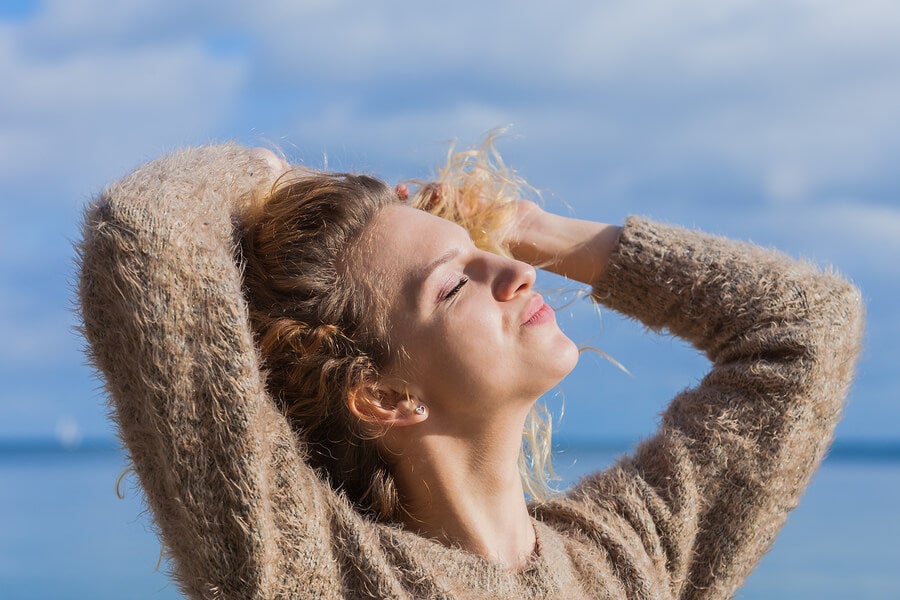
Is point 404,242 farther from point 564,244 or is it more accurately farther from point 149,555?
point 149,555

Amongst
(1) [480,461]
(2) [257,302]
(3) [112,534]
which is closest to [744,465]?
(1) [480,461]

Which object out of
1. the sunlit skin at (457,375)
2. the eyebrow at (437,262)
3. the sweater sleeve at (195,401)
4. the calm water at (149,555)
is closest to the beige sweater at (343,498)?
the sweater sleeve at (195,401)

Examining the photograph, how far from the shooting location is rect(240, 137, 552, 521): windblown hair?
6.88ft

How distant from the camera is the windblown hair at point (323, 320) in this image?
6.88 feet

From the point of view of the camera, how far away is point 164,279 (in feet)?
5.66

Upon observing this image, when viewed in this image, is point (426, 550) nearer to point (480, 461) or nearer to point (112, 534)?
point (480, 461)

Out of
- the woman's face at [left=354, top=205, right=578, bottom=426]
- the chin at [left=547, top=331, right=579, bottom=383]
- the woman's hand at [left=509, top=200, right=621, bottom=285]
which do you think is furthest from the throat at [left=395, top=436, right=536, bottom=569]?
the woman's hand at [left=509, top=200, right=621, bottom=285]

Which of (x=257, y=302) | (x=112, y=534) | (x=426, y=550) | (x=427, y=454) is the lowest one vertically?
(x=112, y=534)

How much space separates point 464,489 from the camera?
2123 mm

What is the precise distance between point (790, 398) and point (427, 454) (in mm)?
874

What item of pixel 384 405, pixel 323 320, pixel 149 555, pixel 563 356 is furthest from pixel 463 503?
pixel 149 555

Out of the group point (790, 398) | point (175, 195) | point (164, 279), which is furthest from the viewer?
point (790, 398)

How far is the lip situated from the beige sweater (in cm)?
46

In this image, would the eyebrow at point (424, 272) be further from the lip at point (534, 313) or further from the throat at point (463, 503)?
the throat at point (463, 503)
